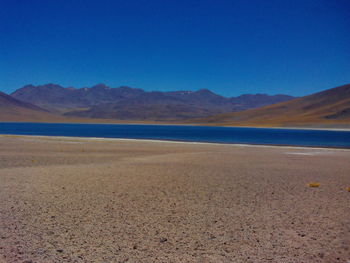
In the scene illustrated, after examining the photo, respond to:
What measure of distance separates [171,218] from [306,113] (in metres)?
171

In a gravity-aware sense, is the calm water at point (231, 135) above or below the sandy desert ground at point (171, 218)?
above

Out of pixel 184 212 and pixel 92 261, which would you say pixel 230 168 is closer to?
pixel 184 212

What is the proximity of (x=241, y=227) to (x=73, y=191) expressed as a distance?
548 centimetres

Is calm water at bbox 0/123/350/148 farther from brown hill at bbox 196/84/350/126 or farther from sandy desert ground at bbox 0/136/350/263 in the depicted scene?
brown hill at bbox 196/84/350/126

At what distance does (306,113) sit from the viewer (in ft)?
546

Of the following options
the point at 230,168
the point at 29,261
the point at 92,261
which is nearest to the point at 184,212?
the point at 92,261

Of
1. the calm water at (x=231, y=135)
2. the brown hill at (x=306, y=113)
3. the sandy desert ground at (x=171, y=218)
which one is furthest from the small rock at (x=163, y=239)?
the brown hill at (x=306, y=113)

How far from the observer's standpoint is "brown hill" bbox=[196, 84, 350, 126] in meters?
140

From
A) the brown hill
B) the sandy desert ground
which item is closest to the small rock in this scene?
the sandy desert ground

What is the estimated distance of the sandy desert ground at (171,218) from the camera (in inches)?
219

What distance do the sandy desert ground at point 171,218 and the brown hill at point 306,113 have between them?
128142 mm

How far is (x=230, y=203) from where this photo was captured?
8.88 meters

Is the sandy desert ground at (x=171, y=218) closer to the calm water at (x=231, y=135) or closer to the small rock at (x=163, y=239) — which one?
the small rock at (x=163, y=239)

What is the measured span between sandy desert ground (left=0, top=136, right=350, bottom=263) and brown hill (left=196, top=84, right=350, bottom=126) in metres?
128
